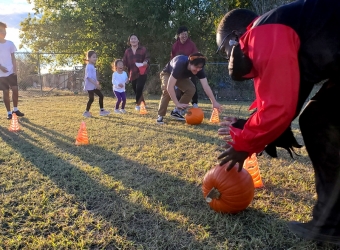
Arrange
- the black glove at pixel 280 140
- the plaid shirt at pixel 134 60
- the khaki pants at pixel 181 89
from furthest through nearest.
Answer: the plaid shirt at pixel 134 60 → the khaki pants at pixel 181 89 → the black glove at pixel 280 140

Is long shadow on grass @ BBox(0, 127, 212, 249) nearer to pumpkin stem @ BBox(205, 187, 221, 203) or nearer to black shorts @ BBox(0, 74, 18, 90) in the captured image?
pumpkin stem @ BBox(205, 187, 221, 203)

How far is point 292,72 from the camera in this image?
1574 mm

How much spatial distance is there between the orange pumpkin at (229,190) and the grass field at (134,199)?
3.4 inches

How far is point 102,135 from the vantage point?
5.40 metres

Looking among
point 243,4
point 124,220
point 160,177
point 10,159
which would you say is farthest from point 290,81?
point 243,4

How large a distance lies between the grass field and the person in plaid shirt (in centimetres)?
411

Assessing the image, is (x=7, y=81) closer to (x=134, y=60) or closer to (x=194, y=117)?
(x=134, y=60)

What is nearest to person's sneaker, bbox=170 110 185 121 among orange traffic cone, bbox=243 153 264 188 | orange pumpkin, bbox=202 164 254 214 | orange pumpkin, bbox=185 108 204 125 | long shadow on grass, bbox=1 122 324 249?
orange pumpkin, bbox=185 108 204 125

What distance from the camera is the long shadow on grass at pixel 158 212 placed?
208 cm

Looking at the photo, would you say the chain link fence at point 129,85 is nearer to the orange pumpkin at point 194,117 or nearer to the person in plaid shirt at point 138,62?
the person in plaid shirt at point 138,62

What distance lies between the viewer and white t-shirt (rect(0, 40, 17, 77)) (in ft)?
22.4

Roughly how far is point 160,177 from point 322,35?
2168mm

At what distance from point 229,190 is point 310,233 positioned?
614mm

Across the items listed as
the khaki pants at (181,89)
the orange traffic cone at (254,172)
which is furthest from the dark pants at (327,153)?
the khaki pants at (181,89)
